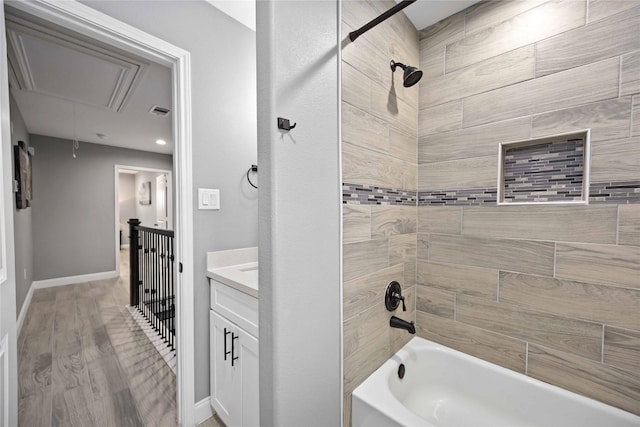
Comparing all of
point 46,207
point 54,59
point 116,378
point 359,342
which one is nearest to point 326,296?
point 359,342

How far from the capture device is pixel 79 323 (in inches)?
114

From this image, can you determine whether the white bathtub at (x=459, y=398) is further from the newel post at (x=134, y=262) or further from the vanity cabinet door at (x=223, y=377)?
the newel post at (x=134, y=262)

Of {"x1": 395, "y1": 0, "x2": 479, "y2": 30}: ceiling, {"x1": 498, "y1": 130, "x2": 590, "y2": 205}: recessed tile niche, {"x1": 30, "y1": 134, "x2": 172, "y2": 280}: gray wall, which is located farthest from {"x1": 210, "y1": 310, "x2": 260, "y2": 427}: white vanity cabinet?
{"x1": 30, "y1": 134, "x2": 172, "y2": 280}: gray wall

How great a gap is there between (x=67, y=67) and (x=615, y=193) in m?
3.72

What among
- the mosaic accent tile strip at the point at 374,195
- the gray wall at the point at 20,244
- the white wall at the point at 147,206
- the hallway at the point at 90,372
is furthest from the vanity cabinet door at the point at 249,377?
the white wall at the point at 147,206

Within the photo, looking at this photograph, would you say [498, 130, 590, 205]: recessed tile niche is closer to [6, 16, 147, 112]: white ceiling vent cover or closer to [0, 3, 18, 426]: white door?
[0, 3, 18, 426]: white door

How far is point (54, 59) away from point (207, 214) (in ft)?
6.35

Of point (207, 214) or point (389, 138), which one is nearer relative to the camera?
point (389, 138)

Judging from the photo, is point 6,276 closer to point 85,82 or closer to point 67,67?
point 67,67

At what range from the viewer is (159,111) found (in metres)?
3.21

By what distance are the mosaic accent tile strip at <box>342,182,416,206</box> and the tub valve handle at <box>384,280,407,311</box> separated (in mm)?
461

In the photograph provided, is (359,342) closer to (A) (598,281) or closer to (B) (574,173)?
(A) (598,281)

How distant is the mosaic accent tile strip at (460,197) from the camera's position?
1.44 metres

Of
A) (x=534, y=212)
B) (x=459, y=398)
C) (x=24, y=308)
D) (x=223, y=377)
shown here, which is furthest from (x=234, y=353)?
(x=24, y=308)
